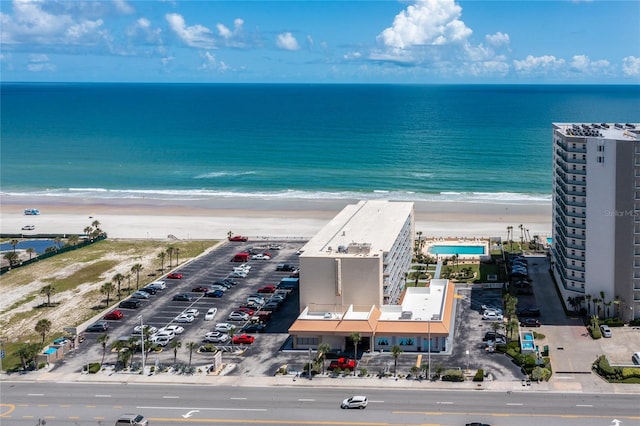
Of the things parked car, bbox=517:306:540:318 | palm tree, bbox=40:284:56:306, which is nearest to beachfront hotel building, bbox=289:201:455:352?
parked car, bbox=517:306:540:318

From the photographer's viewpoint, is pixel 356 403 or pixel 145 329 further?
pixel 145 329

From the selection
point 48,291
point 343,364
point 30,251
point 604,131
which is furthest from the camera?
point 30,251

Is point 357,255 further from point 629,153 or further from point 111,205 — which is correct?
point 111,205

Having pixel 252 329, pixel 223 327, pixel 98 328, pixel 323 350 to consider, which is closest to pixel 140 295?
pixel 98 328

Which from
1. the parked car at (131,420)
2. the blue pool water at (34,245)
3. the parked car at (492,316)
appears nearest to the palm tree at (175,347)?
the parked car at (131,420)

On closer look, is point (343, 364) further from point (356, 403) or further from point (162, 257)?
point (162, 257)
